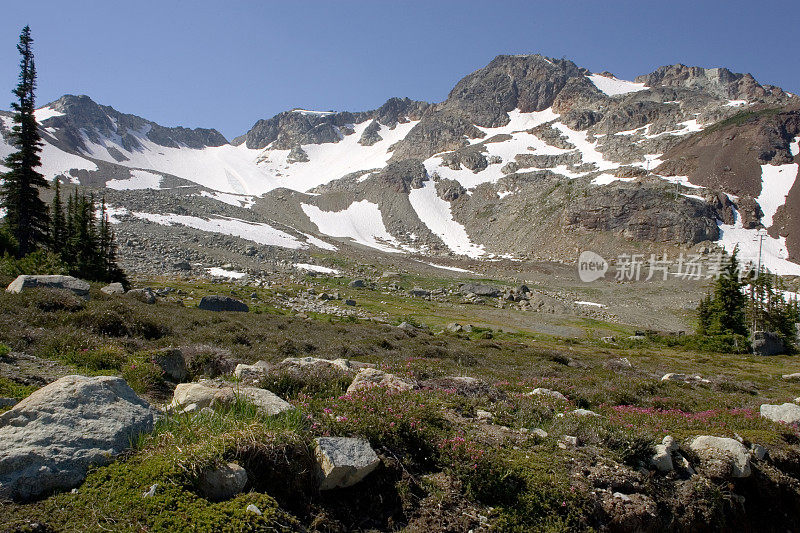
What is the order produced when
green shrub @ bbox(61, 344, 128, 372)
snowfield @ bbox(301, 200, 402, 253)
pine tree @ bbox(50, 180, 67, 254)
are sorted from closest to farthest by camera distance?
1. green shrub @ bbox(61, 344, 128, 372)
2. pine tree @ bbox(50, 180, 67, 254)
3. snowfield @ bbox(301, 200, 402, 253)

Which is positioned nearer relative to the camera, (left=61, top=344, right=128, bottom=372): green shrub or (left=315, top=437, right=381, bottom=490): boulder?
(left=315, top=437, right=381, bottom=490): boulder

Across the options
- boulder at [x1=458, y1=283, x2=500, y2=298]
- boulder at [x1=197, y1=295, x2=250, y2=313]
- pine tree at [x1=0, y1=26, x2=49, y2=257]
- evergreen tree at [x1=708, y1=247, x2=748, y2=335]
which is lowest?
boulder at [x1=458, y1=283, x2=500, y2=298]

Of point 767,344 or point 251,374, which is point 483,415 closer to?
point 251,374

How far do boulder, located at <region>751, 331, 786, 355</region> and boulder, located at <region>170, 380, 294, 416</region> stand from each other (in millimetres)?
56312

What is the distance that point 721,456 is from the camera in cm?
870

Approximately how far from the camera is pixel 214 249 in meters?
75.2

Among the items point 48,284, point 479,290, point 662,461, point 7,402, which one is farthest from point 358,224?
point 7,402

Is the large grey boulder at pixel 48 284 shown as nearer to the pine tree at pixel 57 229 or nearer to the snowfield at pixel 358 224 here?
the pine tree at pixel 57 229

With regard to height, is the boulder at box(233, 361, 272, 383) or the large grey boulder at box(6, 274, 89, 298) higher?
the large grey boulder at box(6, 274, 89, 298)

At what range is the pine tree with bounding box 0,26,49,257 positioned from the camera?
1409 inches

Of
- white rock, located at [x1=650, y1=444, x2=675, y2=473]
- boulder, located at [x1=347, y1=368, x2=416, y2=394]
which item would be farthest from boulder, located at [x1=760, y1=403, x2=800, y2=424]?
boulder, located at [x1=347, y1=368, x2=416, y2=394]

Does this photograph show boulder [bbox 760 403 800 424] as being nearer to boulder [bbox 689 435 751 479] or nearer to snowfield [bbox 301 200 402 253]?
boulder [bbox 689 435 751 479]

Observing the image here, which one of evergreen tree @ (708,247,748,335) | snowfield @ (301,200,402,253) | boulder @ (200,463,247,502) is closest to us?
boulder @ (200,463,247,502)

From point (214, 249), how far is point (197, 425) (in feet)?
250
